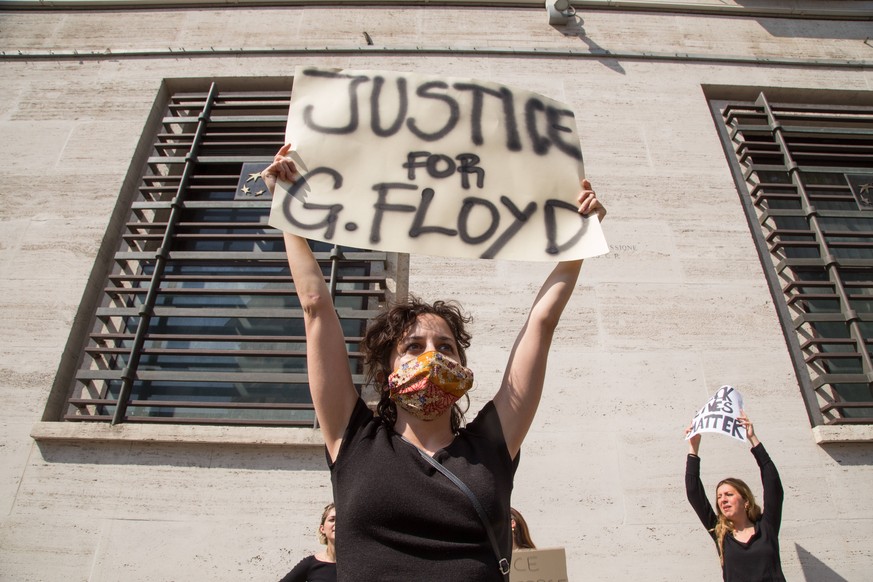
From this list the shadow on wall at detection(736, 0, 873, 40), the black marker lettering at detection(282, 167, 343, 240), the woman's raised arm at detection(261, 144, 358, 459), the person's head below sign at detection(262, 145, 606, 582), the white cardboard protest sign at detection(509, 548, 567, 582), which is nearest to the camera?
the person's head below sign at detection(262, 145, 606, 582)

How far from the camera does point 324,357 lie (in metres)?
1.94

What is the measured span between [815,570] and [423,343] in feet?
12.2

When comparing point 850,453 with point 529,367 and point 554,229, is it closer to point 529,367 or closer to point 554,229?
point 554,229

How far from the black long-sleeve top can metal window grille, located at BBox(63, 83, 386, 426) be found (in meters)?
3.00

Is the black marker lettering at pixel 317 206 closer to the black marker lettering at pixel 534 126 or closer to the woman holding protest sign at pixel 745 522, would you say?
the black marker lettering at pixel 534 126

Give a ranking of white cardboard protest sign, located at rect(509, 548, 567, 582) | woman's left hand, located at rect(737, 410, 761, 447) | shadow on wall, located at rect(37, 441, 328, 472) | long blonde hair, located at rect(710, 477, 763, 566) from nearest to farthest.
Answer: white cardboard protest sign, located at rect(509, 548, 567, 582), long blonde hair, located at rect(710, 477, 763, 566), woman's left hand, located at rect(737, 410, 761, 447), shadow on wall, located at rect(37, 441, 328, 472)

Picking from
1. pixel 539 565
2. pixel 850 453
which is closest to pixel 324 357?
pixel 539 565

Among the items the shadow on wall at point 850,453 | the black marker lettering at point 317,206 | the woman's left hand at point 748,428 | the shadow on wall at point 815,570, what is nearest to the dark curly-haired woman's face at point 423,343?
the black marker lettering at point 317,206

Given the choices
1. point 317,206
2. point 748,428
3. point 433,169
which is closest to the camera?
point 317,206

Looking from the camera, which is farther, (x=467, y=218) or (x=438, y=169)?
(x=438, y=169)

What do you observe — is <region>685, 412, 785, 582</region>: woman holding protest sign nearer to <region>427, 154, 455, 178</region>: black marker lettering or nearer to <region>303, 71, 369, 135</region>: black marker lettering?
<region>427, 154, 455, 178</region>: black marker lettering

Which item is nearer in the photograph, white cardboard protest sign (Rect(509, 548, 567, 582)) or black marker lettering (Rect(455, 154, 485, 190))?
black marker lettering (Rect(455, 154, 485, 190))

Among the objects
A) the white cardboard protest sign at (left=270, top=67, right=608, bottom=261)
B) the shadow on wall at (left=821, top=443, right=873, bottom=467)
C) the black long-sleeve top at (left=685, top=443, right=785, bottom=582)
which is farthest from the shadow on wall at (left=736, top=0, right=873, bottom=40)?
the white cardboard protest sign at (left=270, top=67, right=608, bottom=261)

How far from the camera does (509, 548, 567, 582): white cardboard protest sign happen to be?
324 cm
